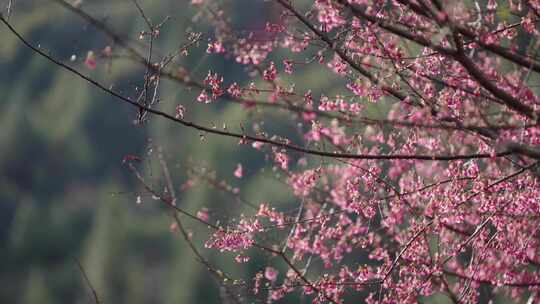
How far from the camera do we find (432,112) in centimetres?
446

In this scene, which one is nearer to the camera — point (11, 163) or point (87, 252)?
point (87, 252)

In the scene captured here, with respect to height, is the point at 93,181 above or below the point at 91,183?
above

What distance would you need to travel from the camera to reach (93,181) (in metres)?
57.0

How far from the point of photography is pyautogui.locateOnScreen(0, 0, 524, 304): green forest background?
47500 millimetres

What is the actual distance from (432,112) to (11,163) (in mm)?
58422

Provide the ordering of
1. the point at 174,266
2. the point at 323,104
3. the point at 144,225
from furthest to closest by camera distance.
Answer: the point at 144,225, the point at 174,266, the point at 323,104

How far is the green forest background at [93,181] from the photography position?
47.5 metres

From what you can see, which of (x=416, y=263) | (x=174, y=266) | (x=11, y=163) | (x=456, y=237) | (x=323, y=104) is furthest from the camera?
(x=11, y=163)

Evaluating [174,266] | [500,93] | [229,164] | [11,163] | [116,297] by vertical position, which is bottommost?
[500,93]

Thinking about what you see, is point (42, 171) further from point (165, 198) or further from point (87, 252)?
point (165, 198)

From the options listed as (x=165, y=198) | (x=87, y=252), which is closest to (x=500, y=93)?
(x=165, y=198)

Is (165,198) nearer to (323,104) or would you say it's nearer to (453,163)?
(323,104)

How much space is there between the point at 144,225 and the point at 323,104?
49.6 meters

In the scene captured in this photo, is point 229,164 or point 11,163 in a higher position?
point 11,163
